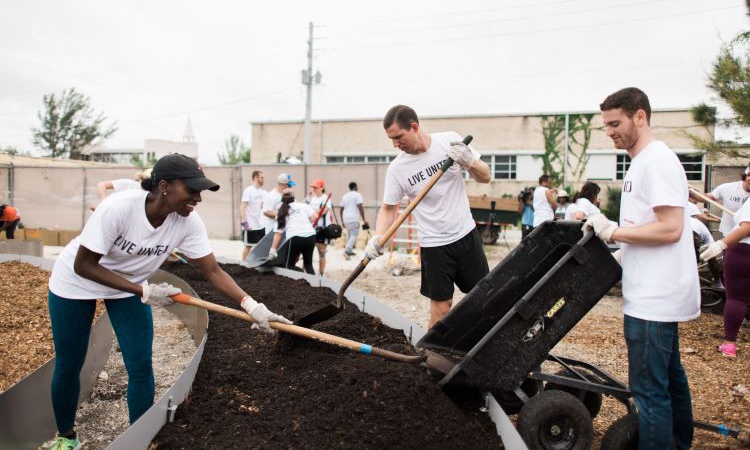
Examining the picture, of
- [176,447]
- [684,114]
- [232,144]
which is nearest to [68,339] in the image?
[176,447]

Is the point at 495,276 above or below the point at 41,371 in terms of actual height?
above

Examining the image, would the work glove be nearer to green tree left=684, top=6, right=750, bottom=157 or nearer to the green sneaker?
the green sneaker

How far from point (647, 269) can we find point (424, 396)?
1292mm

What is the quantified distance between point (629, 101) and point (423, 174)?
1.69m

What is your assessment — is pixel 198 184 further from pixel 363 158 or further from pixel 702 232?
pixel 363 158

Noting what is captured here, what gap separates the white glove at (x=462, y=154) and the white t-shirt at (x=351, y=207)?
8.68 metres

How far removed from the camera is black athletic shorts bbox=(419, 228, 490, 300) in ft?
13.1

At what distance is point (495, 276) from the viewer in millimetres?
3387

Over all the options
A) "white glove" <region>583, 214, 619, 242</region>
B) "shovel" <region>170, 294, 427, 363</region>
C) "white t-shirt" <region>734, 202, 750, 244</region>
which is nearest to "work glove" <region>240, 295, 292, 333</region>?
"shovel" <region>170, 294, 427, 363</region>

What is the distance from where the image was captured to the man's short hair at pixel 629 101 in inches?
105

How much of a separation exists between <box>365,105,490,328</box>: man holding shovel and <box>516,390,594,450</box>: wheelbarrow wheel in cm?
126

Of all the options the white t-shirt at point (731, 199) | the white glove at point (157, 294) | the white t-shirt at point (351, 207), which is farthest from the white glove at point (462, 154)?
the white t-shirt at point (351, 207)

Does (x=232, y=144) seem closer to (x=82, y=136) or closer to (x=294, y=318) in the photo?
(x=82, y=136)

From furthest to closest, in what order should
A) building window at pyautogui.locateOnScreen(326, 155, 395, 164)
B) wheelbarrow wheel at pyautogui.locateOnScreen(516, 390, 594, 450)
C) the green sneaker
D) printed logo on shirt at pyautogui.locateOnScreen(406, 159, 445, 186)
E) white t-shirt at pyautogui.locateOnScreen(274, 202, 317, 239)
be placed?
1. building window at pyautogui.locateOnScreen(326, 155, 395, 164)
2. white t-shirt at pyautogui.locateOnScreen(274, 202, 317, 239)
3. printed logo on shirt at pyautogui.locateOnScreen(406, 159, 445, 186)
4. the green sneaker
5. wheelbarrow wheel at pyautogui.locateOnScreen(516, 390, 594, 450)
